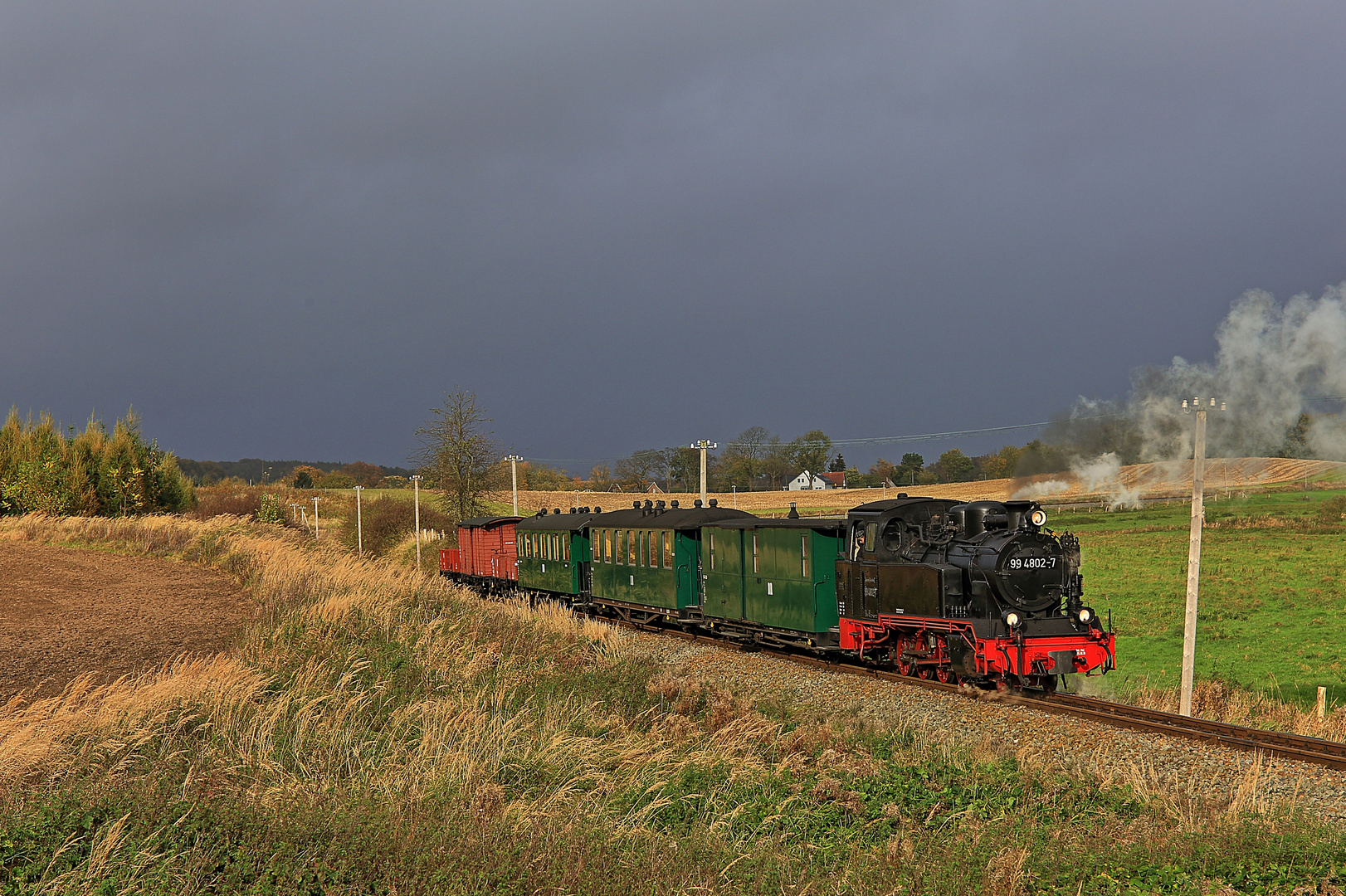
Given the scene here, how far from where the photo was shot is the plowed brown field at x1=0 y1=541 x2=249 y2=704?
13000 millimetres

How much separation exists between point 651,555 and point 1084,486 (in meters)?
28.7

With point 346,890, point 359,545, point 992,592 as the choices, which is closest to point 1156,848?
point 346,890

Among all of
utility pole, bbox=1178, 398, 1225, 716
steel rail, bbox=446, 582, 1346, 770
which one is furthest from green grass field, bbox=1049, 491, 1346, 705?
steel rail, bbox=446, 582, 1346, 770

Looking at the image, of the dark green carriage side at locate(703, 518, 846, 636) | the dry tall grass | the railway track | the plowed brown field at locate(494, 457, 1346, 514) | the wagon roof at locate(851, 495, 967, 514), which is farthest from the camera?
the plowed brown field at locate(494, 457, 1346, 514)

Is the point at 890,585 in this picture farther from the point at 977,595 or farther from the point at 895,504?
the point at 977,595

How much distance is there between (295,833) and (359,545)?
53.4 meters

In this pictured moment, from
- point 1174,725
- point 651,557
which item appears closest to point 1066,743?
point 1174,725

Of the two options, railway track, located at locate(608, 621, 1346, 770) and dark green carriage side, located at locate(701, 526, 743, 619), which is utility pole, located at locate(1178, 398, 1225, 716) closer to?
railway track, located at locate(608, 621, 1346, 770)

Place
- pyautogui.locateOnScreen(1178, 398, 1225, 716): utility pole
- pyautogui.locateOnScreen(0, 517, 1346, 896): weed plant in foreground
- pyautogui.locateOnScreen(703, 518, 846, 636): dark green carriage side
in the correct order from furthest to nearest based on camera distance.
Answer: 1. pyautogui.locateOnScreen(703, 518, 846, 636): dark green carriage side
2. pyautogui.locateOnScreen(1178, 398, 1225, 716): utility pole
3. pyautogui.locateOnScreen(0, 517, 1346, 896): weed plant in foreground

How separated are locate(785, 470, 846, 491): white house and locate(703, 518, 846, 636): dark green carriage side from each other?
92.4 meters

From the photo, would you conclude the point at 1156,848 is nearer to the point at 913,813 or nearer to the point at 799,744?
the point at 913,813

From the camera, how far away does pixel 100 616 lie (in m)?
18.1

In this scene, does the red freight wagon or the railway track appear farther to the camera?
the red freight wagon

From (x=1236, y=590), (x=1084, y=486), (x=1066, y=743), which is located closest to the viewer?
(x=1066, y=743)
